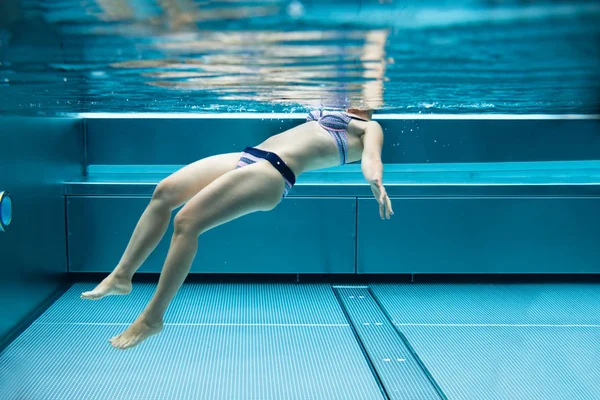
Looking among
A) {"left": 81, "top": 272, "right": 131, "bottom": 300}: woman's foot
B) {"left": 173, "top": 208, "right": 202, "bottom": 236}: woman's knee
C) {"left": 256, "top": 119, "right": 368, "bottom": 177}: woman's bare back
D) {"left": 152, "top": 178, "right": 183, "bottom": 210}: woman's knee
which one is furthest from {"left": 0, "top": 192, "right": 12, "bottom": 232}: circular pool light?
{"left": 256, "top": 119, "right": 368, "bottom": 177}: woman's bare back

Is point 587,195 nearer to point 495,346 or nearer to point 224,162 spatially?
point 495,346

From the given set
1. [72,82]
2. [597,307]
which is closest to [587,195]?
[597,307]

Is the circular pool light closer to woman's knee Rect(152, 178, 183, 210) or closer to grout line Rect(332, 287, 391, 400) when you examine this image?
woman's knee Rect(152, 178, 183, 210)

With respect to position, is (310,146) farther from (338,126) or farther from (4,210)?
(4,210)

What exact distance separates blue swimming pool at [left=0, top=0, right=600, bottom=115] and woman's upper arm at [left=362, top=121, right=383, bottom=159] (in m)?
0.25

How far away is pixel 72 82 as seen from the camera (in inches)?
82.7

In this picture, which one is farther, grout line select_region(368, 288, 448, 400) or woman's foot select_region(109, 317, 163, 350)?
grout line select_region(368, 288, 448, 400)

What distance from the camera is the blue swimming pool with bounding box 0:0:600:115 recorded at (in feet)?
3.91

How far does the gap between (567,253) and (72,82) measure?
476 cm

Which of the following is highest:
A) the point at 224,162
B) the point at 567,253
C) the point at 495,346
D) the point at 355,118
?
the point at 355,118

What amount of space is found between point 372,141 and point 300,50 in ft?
4.03

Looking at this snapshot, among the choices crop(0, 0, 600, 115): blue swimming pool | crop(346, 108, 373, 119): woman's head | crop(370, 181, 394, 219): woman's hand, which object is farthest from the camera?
crop(346, 108, 373, 119): woman's head

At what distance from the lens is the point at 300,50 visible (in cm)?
157

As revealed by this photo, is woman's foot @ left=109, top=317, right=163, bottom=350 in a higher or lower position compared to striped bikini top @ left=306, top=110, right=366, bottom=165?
lower
